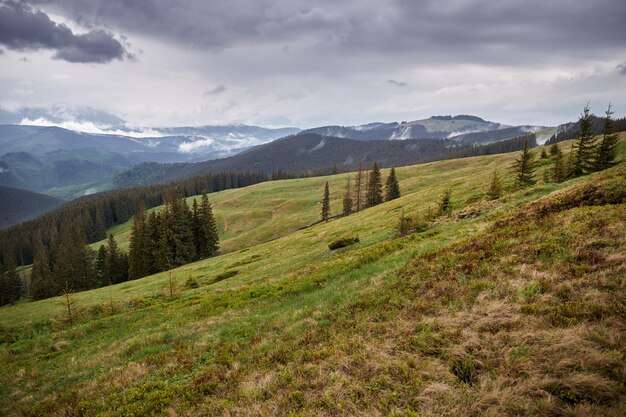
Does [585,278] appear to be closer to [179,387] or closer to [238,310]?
[179,387]

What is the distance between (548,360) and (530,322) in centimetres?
161

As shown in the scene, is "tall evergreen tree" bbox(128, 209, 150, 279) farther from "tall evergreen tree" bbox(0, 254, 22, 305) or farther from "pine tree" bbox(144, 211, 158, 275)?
"tall evergreen tree" bbox(0, 254, 22, 305)

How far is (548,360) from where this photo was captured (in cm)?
696

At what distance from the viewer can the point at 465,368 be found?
7621 millimetres

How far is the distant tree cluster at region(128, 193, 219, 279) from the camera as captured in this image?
6169cm

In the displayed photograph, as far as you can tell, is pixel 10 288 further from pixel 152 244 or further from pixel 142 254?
pixel 152 244

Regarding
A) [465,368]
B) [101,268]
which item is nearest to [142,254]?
[101,268]

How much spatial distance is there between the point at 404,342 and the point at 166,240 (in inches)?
2366

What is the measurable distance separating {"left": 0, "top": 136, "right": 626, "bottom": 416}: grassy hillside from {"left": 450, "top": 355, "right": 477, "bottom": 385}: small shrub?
0.16 feet

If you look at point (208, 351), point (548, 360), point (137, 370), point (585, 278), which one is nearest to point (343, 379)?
point (548, 360)

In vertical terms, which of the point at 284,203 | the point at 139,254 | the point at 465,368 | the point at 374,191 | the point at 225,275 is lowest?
the point at 139,254

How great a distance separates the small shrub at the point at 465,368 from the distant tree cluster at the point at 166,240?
197 ft

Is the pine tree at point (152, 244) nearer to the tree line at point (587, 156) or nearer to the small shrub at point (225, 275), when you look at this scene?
the small shrub at point (225, 275)

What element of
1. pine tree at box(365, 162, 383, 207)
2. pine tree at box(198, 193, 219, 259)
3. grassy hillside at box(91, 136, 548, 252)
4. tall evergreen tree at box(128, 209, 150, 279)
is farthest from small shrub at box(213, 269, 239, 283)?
pine tree at box(365, 162, 383, 207)
